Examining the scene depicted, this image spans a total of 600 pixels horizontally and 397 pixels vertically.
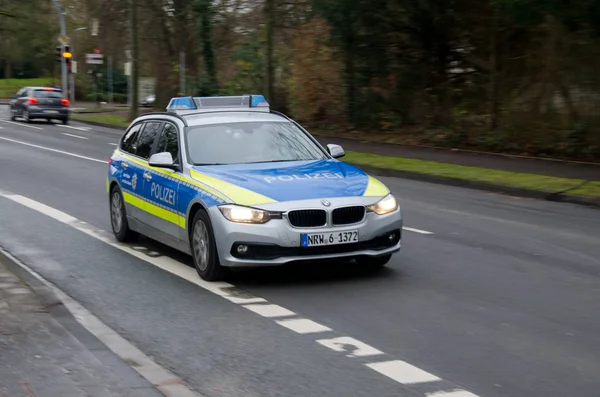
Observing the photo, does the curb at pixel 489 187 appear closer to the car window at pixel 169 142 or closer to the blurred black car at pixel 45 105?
the car window at pixel 169 142

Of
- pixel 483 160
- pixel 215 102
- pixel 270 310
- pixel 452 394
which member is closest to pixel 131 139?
pixel 215 102

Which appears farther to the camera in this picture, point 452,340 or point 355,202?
point 355,202

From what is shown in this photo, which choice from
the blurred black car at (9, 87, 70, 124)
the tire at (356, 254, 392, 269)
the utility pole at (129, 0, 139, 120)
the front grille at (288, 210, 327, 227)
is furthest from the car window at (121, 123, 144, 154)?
the blurred black car at (9, 87, 70, 124)

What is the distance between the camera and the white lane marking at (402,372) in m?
5.80

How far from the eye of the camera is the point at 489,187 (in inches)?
686

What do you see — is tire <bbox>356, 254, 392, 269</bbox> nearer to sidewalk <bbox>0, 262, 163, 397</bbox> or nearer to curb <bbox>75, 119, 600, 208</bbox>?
sidewalk <bbox>0, 262, 163, 397</bbox>

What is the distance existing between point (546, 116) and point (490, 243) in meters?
11.6

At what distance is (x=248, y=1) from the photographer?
3781cm

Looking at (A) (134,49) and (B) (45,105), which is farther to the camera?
(B) (45,105)

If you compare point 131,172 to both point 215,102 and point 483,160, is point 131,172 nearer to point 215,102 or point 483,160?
point 215,102

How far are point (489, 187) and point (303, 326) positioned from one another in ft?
35.5

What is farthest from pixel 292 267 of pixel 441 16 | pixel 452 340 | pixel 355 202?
pixel 441 16

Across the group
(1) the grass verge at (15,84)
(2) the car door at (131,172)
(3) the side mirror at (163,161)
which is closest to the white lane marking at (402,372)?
(3) the side mirror at (163,161)

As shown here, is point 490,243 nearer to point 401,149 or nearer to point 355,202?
point 355,202
